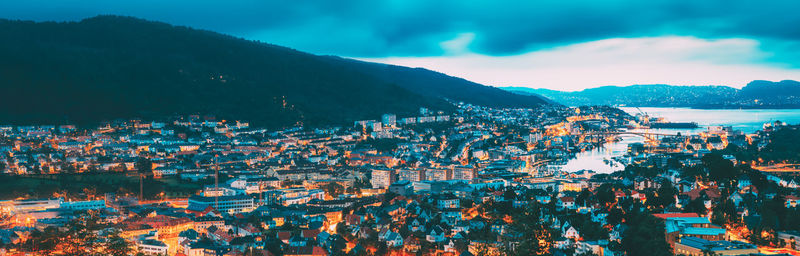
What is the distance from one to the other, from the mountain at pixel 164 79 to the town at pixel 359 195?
3737mm

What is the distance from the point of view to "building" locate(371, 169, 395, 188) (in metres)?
22.9

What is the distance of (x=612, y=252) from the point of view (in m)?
12.5

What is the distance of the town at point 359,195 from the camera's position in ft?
42.6

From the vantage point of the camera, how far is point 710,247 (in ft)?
38.7

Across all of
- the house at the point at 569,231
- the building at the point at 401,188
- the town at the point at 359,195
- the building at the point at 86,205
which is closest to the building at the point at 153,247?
the town at the point at 359,195

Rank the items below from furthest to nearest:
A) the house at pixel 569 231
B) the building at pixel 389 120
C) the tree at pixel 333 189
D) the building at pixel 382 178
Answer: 1. the building at pixel 389 120
2. the building at pixel 382 178
3. the tree at pixel 333 189
4. the house at pixel 569 231

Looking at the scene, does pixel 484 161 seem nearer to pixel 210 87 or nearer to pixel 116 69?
pixel 210 87

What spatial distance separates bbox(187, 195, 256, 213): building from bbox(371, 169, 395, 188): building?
5246mm

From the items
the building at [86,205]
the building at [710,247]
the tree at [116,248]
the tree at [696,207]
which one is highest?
the tree at [116,248]

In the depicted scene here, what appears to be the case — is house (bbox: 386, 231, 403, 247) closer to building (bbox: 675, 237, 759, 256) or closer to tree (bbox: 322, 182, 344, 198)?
building (bbox: 675, 237, 759, 256)

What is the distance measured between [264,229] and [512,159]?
1826cm

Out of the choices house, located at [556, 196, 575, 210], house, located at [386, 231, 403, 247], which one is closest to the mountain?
house, located at [556, 196, 575, 210]

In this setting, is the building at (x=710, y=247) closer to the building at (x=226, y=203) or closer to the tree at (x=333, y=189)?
the tree at (x=333, y=189)

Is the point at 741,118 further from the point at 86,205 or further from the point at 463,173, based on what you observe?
the point at 86,205
